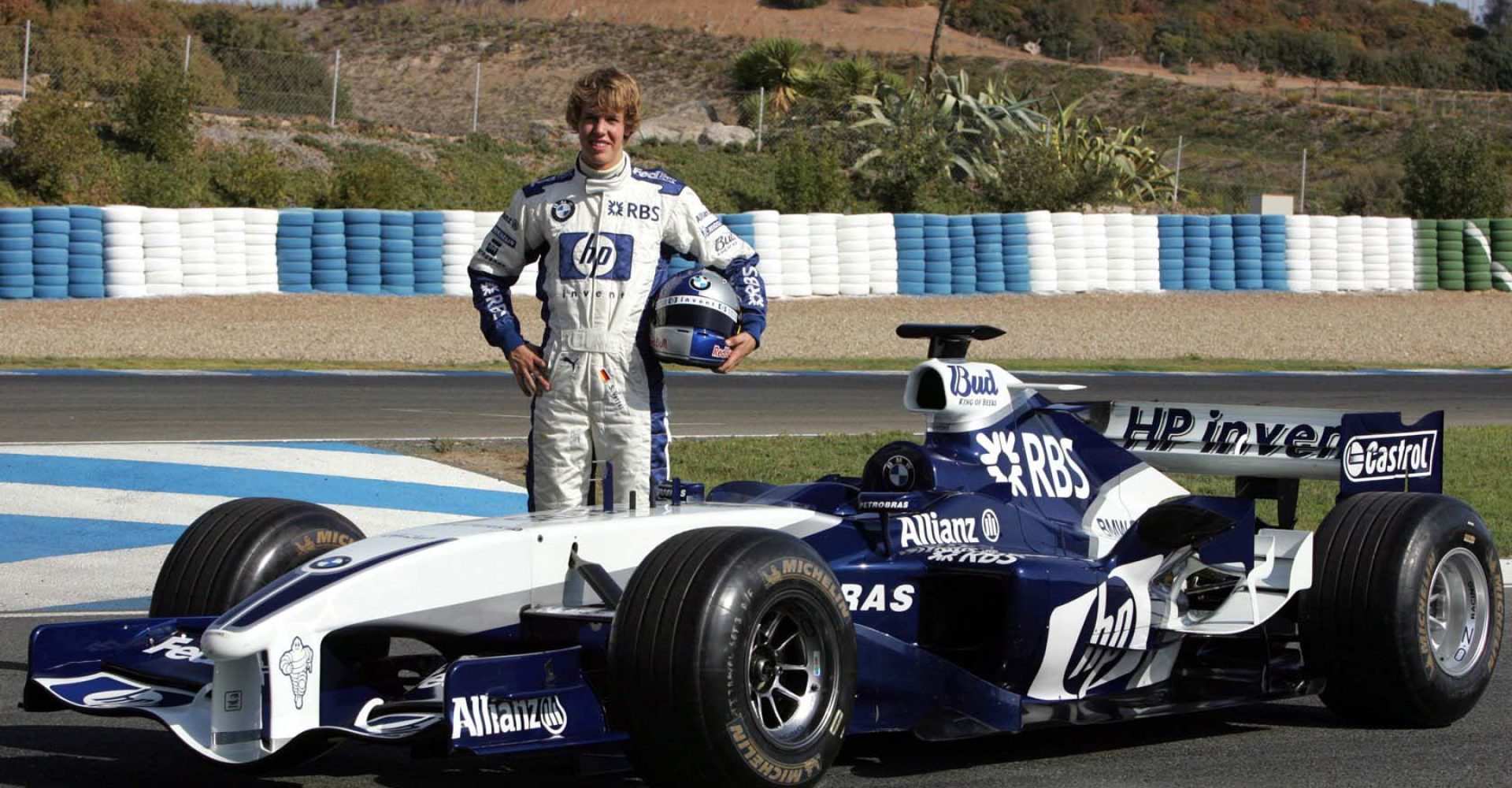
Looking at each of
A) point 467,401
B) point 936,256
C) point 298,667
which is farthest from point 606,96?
Answer: point 936,256

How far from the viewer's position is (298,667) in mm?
4363

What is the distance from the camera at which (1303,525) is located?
10.6 meters

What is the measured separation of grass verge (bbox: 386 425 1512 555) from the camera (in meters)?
11.7

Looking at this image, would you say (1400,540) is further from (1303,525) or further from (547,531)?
(1303,525)

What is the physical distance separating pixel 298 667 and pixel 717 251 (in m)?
2.33

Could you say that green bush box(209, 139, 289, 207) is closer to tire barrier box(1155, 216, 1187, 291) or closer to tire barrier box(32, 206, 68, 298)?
tire barrier box(32, 206, 68, 298)

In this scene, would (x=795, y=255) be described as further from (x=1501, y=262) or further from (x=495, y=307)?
(x=495, y=307)

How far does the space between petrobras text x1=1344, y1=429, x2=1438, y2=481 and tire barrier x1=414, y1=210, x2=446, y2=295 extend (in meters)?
19.6

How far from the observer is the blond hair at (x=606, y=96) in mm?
5832

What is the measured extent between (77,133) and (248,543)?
2609 centimetres

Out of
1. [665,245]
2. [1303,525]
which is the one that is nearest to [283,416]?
[1303,525]

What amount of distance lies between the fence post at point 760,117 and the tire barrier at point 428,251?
1541 centimetres

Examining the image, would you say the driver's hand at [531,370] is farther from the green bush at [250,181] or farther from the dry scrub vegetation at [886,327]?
the green bush at [250,181]

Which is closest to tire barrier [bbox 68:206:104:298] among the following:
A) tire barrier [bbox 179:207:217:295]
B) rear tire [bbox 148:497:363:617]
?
tire barrier [bbox 179:207:217:295]
